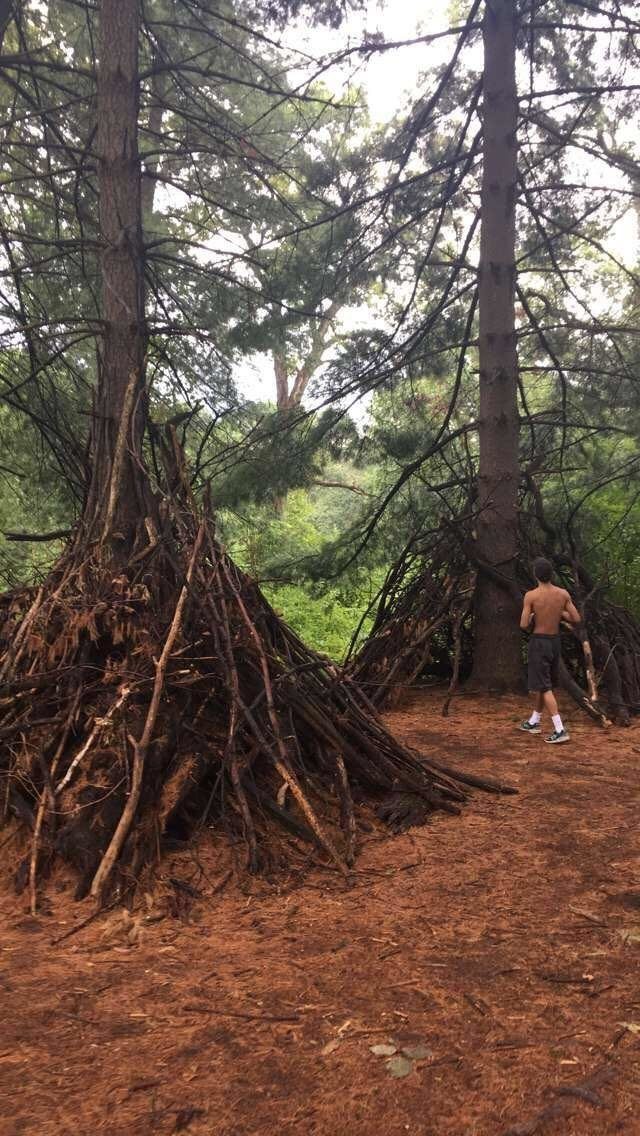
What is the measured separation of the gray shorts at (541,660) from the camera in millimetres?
7613

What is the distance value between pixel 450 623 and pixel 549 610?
2.31 metres

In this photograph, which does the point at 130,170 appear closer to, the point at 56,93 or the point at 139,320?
the point at 139,320

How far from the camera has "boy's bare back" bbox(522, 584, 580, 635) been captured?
768 cm

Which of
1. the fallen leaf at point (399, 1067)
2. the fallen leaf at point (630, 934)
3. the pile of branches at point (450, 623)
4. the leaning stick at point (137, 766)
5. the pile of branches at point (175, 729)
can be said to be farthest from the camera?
the pile of branches at point (450, 623)

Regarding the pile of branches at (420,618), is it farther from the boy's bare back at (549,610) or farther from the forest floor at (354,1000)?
the forest floor at (354,1000)

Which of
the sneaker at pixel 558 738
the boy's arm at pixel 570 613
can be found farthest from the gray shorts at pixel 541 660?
the sneaker at pixel 558 738

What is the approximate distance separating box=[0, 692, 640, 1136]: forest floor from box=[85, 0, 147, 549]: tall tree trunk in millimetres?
2523

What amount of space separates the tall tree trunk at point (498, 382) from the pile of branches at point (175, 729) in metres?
4.19

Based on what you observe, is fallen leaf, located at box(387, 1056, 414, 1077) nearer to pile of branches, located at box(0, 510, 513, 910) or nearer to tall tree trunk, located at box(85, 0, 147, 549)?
pile of branches, located at box(0, 510, 513, 910)

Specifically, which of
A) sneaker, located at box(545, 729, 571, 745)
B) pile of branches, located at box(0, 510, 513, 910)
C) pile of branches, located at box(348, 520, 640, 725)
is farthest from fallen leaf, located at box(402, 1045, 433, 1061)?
pile of branches, located at box(348, 520, 640, 725)

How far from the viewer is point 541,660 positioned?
7.61 metres

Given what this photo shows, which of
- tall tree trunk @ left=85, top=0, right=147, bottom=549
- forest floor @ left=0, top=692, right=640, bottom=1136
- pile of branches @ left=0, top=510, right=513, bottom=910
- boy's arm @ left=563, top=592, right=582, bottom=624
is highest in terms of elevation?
tall tree trunk @ left=85, top=0, right=147, bottom=549

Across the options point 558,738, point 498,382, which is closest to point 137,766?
point 558,738

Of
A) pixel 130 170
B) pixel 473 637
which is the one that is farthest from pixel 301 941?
pixel 473 637
